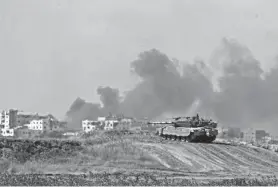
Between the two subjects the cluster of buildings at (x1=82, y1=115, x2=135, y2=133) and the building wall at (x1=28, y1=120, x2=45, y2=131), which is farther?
the building wall at (x1=28, y1=120, x2=45, y2=131)

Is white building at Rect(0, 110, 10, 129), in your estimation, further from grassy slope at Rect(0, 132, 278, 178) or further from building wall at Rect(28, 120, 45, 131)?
grassy slope at Rect(0, 132, 278, 178)

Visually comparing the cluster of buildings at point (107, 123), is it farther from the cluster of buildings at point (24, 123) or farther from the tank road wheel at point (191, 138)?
the tank road wheel at point (191, 138)

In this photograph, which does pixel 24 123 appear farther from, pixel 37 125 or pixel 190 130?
pixel 190 130

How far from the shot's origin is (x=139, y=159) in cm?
4497

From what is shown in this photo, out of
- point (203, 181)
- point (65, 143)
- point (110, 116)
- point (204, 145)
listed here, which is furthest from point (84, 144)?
point (110, 116)

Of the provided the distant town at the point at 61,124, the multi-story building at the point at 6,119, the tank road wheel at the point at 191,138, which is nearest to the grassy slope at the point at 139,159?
the tank road wheel at the point at 191,138

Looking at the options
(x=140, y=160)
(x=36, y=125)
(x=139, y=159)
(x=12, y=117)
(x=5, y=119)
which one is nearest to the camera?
(x=140, y=160)

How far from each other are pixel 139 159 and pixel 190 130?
1467 cm

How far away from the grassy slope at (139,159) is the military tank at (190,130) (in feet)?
14.1

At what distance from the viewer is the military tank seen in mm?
58594

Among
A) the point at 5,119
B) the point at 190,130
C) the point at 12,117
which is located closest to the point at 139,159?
the point at 190,130

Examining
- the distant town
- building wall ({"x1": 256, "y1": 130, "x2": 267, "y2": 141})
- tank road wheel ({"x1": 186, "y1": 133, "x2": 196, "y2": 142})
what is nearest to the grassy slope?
tank road wheel ({"x1": 186, "y1": 133, "x2": 196, "y2": 142})

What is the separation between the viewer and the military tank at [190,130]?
192 ft

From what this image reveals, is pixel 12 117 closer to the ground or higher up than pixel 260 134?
higher up
